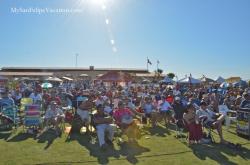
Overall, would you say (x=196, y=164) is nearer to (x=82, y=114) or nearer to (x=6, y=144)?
(x=82, y=114)

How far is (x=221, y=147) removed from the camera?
830 cm

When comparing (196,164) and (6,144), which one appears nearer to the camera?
(196,164)

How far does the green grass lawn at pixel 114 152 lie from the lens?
6.96m

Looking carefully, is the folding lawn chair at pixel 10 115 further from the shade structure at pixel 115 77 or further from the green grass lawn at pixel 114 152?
the shade structure at pixel 115 77

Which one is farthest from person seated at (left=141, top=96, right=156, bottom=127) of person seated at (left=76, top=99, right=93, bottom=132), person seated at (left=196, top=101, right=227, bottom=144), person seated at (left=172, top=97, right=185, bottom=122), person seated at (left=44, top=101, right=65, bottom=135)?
person seated at (left=44, top=101, right=65, bottom=135)

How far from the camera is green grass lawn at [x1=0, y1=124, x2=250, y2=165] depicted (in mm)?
6961


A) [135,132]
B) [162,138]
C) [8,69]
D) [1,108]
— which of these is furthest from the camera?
[8,69]

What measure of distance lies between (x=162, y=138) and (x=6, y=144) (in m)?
4.53

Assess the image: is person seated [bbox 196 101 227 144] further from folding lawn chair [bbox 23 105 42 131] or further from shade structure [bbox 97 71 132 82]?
shade structure [bbox 97 71 132 82]

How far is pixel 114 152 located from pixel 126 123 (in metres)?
1.41

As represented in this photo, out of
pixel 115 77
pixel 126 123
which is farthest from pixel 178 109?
pixel 115 77

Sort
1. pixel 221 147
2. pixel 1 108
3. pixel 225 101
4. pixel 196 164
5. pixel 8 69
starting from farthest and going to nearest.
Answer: pixel 8 69, pixel 225 101, pixel 1 108, pixel 221 147, pixel 196 164

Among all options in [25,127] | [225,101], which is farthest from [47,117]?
[225,101]

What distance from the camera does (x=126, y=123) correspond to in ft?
29.5
